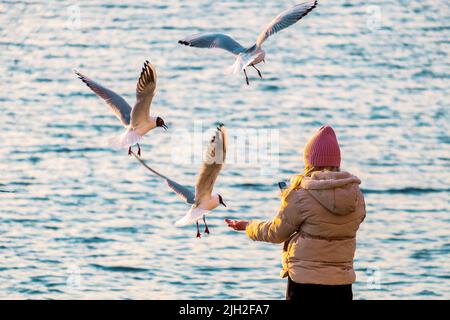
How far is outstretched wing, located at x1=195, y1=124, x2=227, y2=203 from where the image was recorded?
5.08 metres

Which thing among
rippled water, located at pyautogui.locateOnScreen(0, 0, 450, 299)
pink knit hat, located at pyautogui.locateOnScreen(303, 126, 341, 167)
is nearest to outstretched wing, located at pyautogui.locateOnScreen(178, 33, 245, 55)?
pink knit hat, located at pyautogui.locateOnScreen(303, 126, 341, 167)

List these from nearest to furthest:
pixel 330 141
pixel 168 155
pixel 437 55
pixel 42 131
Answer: pixel 330 141 < pixel 168 155 < pixel 42 131 < pixel 437 55

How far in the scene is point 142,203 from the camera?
12.1 metres

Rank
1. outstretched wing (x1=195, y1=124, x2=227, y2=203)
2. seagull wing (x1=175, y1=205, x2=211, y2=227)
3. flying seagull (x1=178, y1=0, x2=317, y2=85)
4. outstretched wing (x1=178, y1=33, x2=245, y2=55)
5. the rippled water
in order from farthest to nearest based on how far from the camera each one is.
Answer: the rippled water → outstretched wing (x1=178, y1=33, x2=245, y2=55) → flying seagull (x1=178, y1=0, x2=317, y2=85) → seagull wing (x1=175, y1=205, x2=211, y2=227) → outstretched wing (x1=195, y1=124, x2=227, y2=203)

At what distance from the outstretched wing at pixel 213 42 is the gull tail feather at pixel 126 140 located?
21.8 inches

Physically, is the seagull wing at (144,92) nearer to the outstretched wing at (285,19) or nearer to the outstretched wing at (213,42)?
the outstretched wing at (213,42)

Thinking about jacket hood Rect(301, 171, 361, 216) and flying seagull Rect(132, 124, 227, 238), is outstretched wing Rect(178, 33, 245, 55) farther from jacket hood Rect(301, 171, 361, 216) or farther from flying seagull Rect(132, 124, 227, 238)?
jacket hood Rect(301, 171, 361, 216)

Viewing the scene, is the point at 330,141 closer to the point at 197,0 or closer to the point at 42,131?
the point at 42,131

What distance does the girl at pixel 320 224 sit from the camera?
16.0 feet

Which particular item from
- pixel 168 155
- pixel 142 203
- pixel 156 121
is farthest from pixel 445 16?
pixel 156 121

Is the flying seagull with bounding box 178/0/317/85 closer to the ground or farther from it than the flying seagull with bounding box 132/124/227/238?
farther from it

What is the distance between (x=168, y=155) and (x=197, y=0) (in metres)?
8.24

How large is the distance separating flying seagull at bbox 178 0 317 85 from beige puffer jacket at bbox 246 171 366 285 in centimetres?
129

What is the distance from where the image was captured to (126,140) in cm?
616
